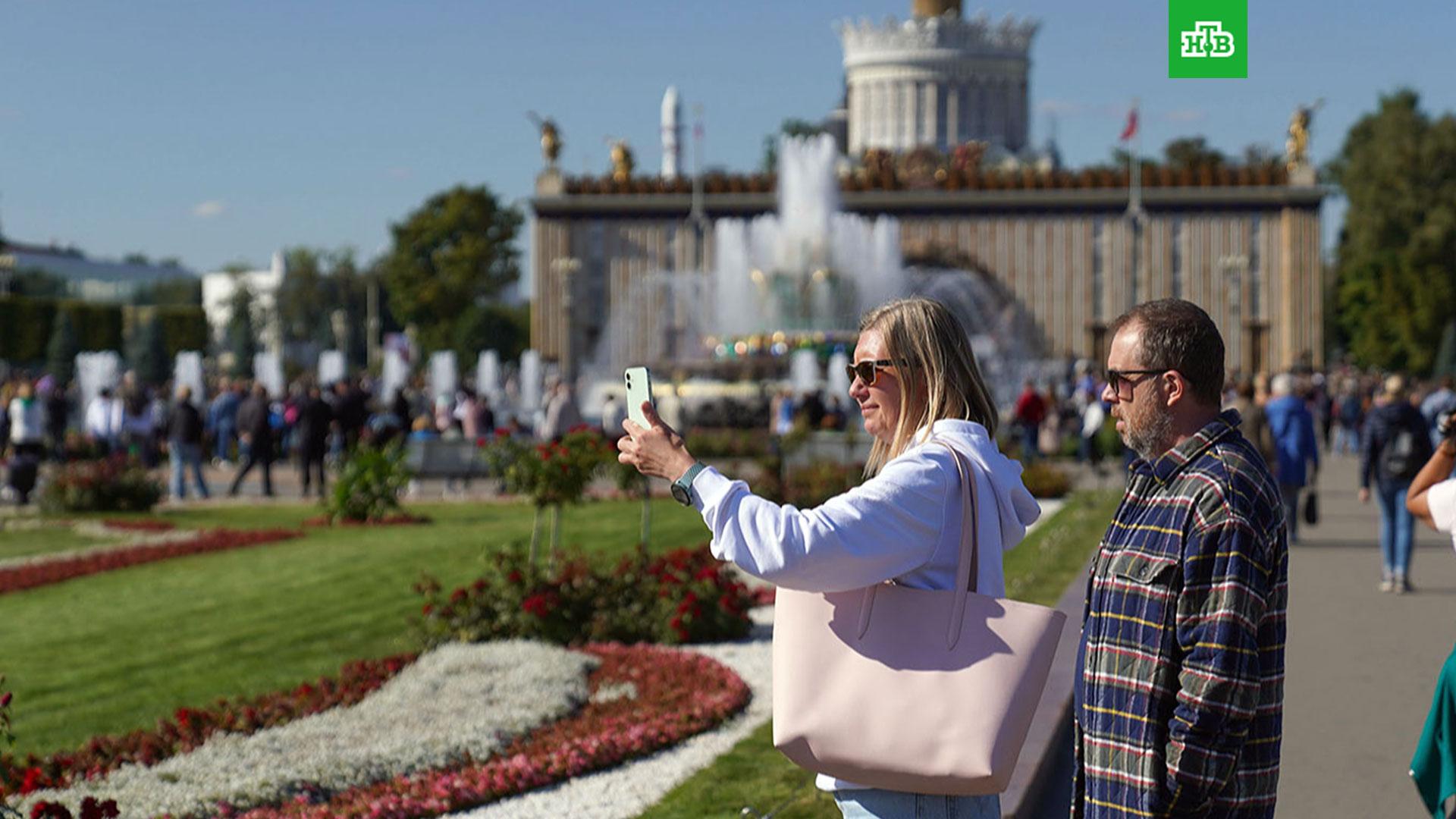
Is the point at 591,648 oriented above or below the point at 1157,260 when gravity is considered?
below

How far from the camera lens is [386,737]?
26.0ft

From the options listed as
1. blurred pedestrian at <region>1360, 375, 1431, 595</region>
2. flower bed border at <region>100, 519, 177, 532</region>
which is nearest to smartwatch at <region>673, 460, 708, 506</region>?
blurred pedestrian at <region>1360, 375, 1431, 595</region>

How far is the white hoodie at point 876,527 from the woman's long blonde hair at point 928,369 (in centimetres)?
7

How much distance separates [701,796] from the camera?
6570mm

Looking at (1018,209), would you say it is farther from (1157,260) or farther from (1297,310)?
(1297,310)

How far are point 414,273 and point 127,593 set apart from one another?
5937 cm

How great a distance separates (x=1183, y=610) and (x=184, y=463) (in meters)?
20.8

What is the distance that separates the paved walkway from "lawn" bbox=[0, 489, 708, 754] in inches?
186

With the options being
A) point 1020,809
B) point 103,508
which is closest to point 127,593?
point 103,508

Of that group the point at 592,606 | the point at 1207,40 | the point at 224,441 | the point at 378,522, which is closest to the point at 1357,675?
the point at 1207,40

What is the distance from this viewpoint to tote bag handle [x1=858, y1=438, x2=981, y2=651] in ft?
9.98

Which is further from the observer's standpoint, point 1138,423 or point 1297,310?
point 1297,310

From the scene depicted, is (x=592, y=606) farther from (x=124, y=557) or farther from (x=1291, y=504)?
(x=1291, y=504)

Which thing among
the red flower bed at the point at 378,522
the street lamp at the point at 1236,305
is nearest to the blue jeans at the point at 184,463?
the red flower bed at the point at 378,522
